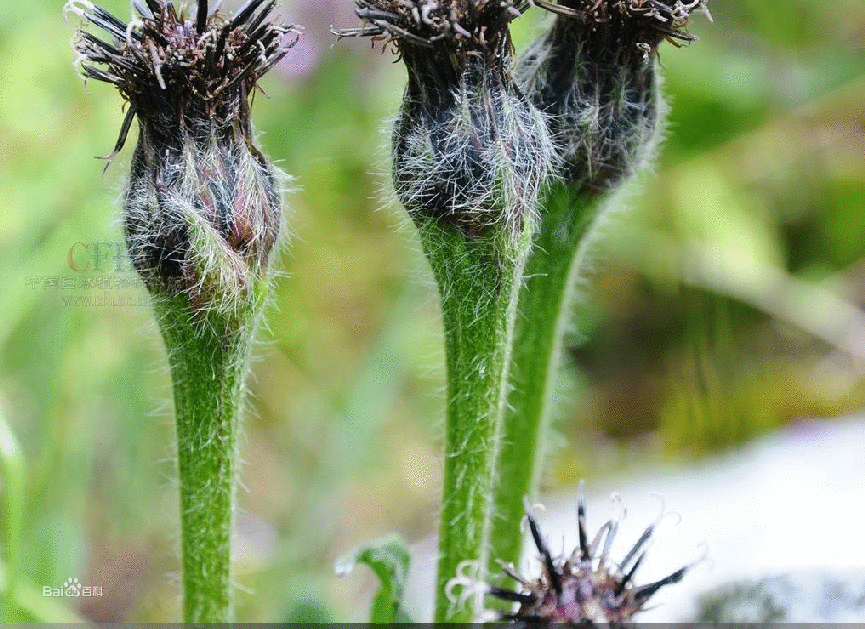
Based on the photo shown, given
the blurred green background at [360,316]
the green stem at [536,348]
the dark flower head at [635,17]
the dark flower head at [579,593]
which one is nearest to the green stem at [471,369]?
the green stem at [536,348]

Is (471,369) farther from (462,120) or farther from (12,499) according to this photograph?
(12,499)

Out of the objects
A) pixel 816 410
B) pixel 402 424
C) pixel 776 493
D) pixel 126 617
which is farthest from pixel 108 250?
pixel 816 410

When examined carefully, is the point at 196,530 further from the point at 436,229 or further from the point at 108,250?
the point at 108,250
